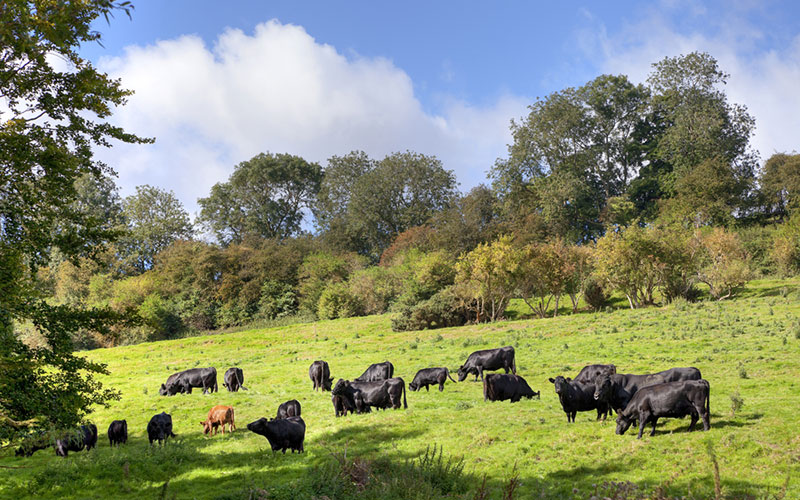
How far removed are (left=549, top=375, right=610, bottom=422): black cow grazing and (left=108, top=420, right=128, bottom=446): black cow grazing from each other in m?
11.6

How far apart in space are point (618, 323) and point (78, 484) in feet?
86.3

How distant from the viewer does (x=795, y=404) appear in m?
12.4

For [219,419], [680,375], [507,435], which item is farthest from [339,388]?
[680,375]

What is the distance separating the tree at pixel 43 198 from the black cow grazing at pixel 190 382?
8.72 m

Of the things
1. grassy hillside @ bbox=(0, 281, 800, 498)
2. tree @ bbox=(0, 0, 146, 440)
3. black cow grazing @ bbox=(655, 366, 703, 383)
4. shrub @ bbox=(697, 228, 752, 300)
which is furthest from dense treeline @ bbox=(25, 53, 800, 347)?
tree @ bbox=(0, 0, 146, 440)

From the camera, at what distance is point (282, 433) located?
41.0ft

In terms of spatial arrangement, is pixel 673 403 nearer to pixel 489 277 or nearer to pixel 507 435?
pixel 507 435

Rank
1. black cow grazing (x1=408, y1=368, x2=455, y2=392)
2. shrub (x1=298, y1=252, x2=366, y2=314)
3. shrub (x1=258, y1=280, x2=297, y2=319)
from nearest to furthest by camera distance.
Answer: black cow grazing (x1=408, y1=368, x2=455, y2=392) < shrub (x1=298, y1=252, x2=366, y2=314) < shrub (x1=258, y1=280, x2=297, y2=319)

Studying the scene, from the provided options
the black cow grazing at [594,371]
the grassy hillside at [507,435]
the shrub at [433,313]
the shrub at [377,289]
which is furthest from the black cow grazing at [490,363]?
the shrub at [377,289]

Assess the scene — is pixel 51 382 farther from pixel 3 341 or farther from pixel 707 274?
pixel 707 274

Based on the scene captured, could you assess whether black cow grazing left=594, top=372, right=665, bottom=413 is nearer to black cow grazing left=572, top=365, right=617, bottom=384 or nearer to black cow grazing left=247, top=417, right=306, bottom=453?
black cow grazing left=572, top=365, right=617, bottom=384

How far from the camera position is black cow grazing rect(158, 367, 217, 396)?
2152 centimetres

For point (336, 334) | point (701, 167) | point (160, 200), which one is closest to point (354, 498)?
point (336, 334)

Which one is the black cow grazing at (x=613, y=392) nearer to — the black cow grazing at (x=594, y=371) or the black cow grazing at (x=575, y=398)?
the black cow grazing at (x=575, y=398)
